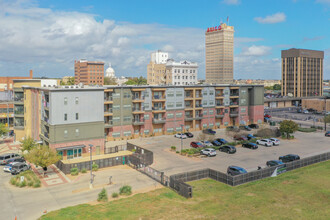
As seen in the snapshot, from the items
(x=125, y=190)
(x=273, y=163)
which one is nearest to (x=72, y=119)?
(x=125, y=190)

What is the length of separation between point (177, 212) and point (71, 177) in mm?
21109

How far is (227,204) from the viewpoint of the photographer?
33.4 m

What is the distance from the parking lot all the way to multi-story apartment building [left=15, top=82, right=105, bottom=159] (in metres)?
13.3

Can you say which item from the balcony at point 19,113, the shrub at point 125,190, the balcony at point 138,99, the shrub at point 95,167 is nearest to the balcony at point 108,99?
the balcony at point 138,99

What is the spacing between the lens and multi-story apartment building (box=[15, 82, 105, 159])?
179 ft

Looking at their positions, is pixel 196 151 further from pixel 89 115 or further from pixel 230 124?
pixel 230 124

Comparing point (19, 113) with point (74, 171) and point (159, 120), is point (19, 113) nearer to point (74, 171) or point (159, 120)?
point (159, 120)

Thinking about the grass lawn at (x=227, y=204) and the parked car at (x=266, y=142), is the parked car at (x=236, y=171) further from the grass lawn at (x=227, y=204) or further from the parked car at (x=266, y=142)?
the parked car at (x=266, y=142)

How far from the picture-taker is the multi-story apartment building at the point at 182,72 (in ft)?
578

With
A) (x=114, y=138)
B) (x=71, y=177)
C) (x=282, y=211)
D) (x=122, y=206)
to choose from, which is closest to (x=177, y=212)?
(x=122, y=206)

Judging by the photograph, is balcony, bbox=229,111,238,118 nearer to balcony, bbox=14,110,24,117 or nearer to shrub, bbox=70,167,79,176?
shrub, bbox=70,167,79,176

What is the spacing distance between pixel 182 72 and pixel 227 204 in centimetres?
15067

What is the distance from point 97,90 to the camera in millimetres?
58844

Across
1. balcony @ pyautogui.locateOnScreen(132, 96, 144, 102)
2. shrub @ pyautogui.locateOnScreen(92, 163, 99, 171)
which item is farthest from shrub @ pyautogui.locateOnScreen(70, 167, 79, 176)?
balcony @ pyautogui.locateOnScreen(132, 96, 144, 102)
